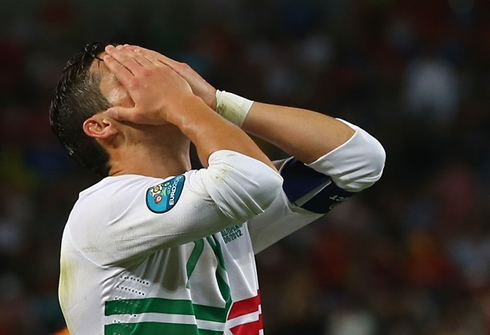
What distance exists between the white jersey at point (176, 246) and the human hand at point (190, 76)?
1.06ft

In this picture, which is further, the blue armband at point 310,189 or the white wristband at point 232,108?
the blue armband at point 310,189

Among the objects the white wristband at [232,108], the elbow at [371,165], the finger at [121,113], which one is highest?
the finger at [121,113]

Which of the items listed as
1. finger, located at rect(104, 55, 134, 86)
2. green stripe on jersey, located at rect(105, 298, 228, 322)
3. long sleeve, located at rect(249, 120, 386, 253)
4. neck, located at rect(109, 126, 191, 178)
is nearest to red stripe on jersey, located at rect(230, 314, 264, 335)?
green stripe on jersey, located at rect(105, 298, 228, 322)

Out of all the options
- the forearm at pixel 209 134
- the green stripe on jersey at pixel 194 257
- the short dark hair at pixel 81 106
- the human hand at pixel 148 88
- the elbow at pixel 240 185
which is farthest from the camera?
the short dark hair at pixel 81 106

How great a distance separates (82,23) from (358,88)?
9.62ft

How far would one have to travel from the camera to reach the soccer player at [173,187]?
240 cm

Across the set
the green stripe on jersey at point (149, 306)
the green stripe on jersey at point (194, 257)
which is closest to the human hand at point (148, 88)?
the green stripe on jersey at point (194, 257)

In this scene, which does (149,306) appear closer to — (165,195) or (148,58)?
(165,195)

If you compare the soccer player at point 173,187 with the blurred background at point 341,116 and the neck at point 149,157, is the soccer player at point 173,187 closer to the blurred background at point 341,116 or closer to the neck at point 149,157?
the neck at point 149,157

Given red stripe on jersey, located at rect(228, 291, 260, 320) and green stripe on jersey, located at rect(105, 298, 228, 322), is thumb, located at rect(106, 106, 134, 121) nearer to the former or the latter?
green stripe on jersey, located at rect(105, 298, 228, 322)

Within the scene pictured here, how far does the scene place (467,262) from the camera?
7.13 meters

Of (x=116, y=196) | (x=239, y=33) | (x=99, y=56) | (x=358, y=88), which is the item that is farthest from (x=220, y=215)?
(x=239, y=33)

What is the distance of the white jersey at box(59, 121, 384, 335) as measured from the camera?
7.77 ft

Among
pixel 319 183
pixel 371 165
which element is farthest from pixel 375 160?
pixel 319 183
